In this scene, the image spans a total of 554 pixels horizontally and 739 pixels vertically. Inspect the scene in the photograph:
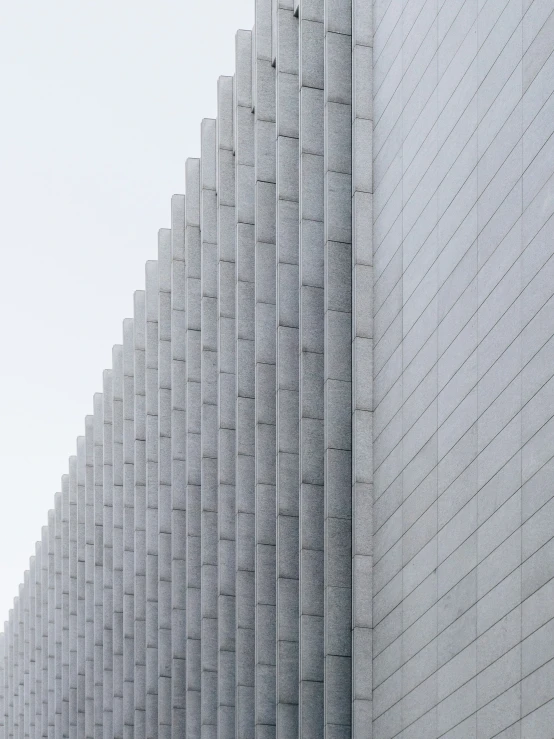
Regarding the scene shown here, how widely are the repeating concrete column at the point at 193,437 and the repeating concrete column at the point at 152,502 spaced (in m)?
5.31

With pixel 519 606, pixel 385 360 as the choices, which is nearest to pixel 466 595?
pixel 519 606

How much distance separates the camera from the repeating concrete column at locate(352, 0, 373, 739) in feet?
106

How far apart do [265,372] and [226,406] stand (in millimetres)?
4067

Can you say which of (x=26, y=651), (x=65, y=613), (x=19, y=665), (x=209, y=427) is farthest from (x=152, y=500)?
(x=19, y=665)

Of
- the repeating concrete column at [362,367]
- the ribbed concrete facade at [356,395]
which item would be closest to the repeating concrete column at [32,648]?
the ribbed concrete facade at [356,395]

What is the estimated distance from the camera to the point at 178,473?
50031 mm

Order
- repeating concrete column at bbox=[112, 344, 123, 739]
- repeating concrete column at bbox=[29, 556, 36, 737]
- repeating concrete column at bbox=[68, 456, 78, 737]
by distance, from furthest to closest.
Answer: repeating concrete column at bbox=[29, 556, 36, 737], repeating concrete column at bbox=[68, 456, 78, 737], repeating concrete column at bbox=[112, 344, 123, 739]

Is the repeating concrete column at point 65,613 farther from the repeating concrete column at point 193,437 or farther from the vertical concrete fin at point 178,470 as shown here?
the repeating concrete column at point 193,437

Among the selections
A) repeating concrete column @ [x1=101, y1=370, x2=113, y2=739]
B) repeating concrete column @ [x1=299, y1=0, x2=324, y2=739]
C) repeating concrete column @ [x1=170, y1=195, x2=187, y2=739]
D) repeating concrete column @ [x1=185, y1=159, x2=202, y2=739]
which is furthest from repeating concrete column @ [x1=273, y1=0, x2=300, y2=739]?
repeating concrete column @ [x1=101, y1=370, x2=113, y2=739]

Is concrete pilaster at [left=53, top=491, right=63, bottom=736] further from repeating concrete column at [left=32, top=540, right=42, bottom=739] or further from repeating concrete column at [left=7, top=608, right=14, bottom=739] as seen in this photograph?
repeating concrete column at [left=7, top=608, right=14, bottom=739]

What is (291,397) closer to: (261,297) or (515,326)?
(261,297)

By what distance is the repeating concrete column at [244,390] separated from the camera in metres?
40.6

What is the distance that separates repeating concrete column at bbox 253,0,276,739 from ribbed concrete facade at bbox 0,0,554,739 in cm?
6

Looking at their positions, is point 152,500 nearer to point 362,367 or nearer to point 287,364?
point 287,364
